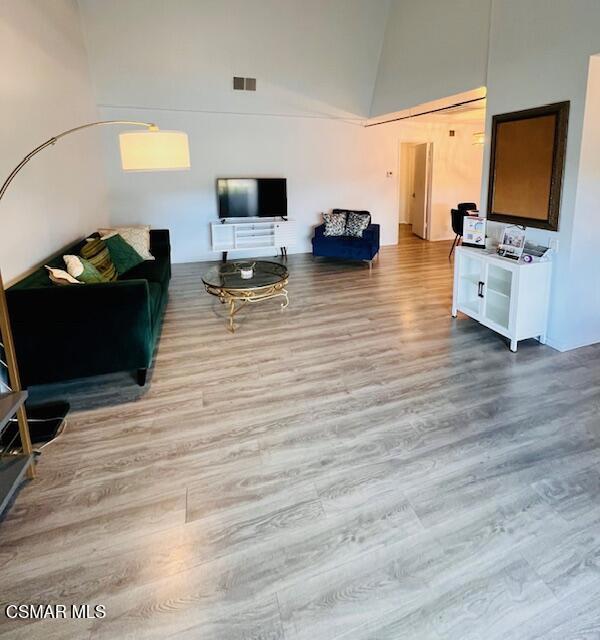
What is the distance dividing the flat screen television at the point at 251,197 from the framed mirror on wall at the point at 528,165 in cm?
406

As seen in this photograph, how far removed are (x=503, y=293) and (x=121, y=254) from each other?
3.95 metres

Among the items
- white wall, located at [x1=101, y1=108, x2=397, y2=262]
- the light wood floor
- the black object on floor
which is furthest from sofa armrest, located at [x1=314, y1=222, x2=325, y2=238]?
the black object on floor

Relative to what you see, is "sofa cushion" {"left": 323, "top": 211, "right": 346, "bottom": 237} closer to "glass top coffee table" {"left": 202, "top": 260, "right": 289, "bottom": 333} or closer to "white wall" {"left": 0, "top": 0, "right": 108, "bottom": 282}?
"glass top coffee table" {"left": 202, "top": 260, "right": 289, "bottom": 333}

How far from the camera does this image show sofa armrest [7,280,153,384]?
2.86 m

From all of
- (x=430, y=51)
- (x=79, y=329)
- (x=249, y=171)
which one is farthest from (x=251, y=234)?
(x=79, y=329)

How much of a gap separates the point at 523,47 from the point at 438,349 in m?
2.72

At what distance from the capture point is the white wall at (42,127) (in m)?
3.25

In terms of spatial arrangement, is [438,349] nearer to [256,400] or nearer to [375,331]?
[375,331]

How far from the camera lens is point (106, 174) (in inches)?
271

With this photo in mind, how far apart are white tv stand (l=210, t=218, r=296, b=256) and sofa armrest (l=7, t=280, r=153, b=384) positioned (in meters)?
4.51

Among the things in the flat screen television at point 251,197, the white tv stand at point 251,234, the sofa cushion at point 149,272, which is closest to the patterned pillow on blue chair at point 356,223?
the white tv stand at point 251,234

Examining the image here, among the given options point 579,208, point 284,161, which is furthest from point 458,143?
point 579,208

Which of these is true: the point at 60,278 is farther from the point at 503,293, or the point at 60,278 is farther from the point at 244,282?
the point at 503,293

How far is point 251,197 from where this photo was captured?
24.5 ft
